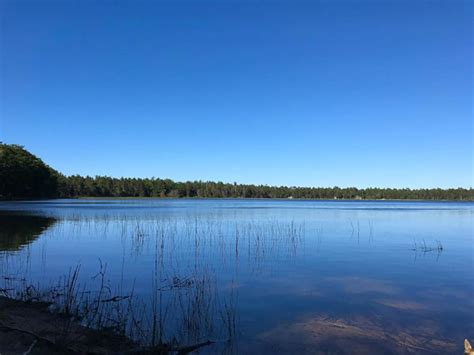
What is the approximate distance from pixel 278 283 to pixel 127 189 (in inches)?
5865

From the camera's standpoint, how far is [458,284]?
1230cm

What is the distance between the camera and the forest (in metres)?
77.8

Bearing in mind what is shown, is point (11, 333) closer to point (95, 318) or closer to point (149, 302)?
point (95, 318)

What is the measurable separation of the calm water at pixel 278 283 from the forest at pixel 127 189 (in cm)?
6300

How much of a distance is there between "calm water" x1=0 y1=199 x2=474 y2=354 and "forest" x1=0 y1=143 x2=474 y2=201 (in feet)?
207

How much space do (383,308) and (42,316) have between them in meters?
7.82

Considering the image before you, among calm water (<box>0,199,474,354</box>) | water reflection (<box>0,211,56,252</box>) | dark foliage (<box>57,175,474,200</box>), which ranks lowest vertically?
calm water (<box>0,199,474,354</box>)

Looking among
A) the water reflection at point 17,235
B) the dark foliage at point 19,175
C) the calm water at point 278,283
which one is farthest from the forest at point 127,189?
the calm water at point 278,283

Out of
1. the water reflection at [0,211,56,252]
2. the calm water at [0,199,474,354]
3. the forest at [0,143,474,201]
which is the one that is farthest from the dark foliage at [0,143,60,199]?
the calm water at [0,199,474,354]

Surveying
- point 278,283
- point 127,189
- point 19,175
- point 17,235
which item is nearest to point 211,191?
point 127,189

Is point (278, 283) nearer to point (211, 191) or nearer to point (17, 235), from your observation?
point (17, 235)

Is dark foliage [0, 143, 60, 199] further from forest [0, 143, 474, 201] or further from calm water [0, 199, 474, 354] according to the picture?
calm water [0, 199, 474, 354]

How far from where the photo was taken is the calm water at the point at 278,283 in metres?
7.66

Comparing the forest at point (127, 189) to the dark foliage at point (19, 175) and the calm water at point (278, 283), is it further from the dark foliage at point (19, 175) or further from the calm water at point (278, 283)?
the calm water at point (278, 283)
